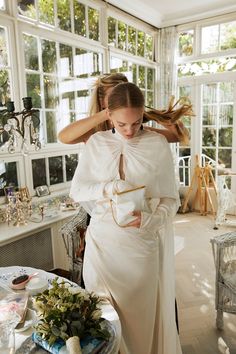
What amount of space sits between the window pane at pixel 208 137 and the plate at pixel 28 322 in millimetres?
4294

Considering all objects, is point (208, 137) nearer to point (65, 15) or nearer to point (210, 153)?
point (210, 153)

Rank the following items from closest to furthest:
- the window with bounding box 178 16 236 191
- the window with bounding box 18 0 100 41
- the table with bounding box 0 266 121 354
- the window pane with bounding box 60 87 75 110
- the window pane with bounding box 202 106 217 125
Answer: the table with bounding box 0 266 121 354, the window with bounding box 18 0 100 41, the window pane with bounding box 60 87 75 110, the window with bounding box 178 16 236 191, the window pane with bounding box 202 106 217 125

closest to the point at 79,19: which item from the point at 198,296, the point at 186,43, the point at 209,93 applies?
the point at 186,43

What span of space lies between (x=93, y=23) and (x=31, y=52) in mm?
1146

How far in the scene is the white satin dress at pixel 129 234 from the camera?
47.1 inches

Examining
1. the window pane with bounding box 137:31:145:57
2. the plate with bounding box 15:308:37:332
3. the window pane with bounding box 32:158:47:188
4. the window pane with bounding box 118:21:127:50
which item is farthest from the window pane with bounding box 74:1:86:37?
the plate with bounding box 15:308:37:332

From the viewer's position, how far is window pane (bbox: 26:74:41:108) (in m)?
2.84

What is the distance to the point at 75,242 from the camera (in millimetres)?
2141

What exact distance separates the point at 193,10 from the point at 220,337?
14.3 ft

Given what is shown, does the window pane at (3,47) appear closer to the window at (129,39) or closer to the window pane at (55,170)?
the window pane at (55,170)

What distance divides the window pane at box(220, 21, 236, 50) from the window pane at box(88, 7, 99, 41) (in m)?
2.01

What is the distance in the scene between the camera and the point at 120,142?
124 centimetres

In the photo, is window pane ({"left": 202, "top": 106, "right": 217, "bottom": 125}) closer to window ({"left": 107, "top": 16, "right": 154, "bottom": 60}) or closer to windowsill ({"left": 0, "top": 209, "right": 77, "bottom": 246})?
window ({"left": 107, "top": 16, "right": 154, "bottom": 60})

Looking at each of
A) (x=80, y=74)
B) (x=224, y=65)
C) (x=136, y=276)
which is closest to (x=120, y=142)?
(x=136, y=276)
